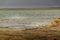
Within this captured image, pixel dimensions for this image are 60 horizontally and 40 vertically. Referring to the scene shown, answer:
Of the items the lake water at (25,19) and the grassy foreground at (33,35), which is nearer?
the grassy foreground at (33,35)

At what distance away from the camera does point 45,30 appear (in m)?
0.53

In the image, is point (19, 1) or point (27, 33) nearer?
point (27, 33)

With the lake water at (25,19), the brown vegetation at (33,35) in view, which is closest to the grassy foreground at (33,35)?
the brown vegetation at (33,35)

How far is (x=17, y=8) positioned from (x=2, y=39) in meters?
1.58

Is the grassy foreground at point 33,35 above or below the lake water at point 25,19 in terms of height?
above

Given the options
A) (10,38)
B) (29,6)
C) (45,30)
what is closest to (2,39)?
(10,38)

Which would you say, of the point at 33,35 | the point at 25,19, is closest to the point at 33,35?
the point at 33,35

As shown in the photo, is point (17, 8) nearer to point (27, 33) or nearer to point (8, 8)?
point (8, 8)

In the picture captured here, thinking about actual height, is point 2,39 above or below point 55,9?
above

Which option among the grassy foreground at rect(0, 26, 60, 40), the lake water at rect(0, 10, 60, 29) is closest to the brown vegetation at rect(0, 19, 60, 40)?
the grassy foreground at rect(0, 26, 60, 40)

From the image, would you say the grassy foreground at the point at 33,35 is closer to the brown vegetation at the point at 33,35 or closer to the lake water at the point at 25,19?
the brown vegetation at the point at 33,35

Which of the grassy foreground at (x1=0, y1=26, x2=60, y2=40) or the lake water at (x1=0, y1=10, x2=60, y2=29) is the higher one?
the grassy foreground at (x1=0, y1=26, x2=60, y2=40)

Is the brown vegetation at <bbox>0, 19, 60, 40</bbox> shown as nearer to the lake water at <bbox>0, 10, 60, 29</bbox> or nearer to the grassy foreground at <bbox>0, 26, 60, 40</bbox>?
the grassy foreground at <bbox>0, 26, 60, 40</bbox>

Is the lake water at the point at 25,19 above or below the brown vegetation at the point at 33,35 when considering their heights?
below
